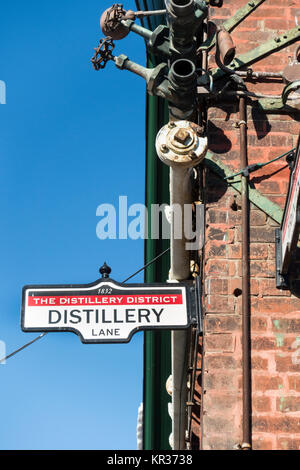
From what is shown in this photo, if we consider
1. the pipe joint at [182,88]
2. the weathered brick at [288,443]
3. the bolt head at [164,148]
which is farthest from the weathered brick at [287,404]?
the pipe joint at [182,88]

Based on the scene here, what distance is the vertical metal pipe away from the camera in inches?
240

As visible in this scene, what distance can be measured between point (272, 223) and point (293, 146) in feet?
2.29

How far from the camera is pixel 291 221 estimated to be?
20.1 ft

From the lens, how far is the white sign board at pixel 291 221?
593cm

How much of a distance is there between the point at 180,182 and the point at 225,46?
1.03 metres

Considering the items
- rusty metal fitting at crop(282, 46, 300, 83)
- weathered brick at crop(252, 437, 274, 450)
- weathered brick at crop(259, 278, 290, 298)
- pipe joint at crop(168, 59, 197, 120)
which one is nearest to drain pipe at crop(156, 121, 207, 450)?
pipe joint at crop(168, 59, 197, 120)

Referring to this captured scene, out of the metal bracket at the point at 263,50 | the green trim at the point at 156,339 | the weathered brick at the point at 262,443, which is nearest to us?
the weathered brick at the point at 262,443

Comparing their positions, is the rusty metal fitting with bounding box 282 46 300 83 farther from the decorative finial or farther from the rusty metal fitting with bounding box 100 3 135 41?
the decorative finial

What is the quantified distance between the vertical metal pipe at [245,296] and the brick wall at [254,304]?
0.21 feet

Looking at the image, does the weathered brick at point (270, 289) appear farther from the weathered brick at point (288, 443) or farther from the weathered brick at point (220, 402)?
the weathered brick at point (288, 443)

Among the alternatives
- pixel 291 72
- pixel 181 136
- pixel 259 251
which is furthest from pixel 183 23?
pixel 259 251

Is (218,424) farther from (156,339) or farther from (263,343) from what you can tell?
(156,339)

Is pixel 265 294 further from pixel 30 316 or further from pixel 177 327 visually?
pixel 30 316

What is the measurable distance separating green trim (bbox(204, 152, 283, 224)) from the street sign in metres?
0.90
